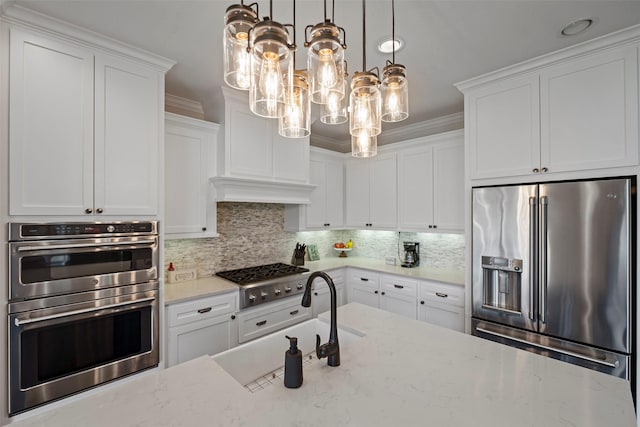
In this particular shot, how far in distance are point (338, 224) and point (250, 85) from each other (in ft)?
9.94

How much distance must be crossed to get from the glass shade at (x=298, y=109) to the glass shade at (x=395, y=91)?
370mm

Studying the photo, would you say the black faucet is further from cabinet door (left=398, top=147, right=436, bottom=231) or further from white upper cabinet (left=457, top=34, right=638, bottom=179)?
cabinet door (left=398, top=147, right=436, bottom=231)

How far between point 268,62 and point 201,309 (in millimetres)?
2028

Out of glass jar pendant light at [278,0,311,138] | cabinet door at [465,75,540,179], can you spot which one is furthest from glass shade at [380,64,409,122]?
cabinet door at [465,75,540,179]

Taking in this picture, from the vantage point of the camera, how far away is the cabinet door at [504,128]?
218cm

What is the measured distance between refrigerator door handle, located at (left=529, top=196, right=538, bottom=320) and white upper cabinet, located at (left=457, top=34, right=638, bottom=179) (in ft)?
0.89

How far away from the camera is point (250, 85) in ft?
3.59

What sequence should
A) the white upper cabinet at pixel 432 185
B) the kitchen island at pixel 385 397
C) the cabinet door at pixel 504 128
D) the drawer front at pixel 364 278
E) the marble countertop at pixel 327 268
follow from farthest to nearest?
the drawer front at pixel 364 278, the white upper cabinet at pixel 432 185, the marble countertop at pixel 327 268, the cabinet door at pixel 504 128, the kitchen island at pixel 385 397

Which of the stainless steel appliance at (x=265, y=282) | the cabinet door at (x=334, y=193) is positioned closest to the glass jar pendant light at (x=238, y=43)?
the stainless steel appliance at (x=265, y=282)

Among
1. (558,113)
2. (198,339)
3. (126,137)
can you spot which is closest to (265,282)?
(198,339)

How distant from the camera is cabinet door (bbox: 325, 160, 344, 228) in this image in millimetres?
3896

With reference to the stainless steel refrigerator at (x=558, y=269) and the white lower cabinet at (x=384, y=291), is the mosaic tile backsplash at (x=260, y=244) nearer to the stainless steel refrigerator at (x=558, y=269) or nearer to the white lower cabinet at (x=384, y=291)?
the white lower cabinet at (x=384, y=291)

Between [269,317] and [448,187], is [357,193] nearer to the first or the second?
[448,187]

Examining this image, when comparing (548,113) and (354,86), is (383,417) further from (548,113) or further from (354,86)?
(548,113)
